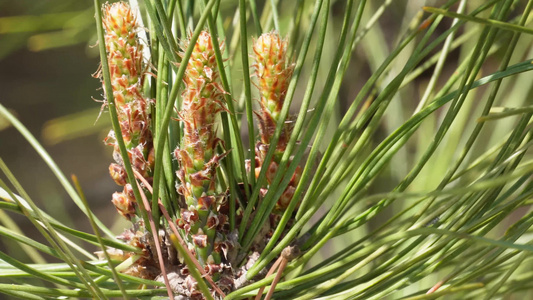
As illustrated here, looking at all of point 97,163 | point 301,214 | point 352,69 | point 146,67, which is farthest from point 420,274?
point 97,163

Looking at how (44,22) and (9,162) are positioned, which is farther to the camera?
(9,162)

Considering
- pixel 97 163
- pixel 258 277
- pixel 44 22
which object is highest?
pixel 97 163

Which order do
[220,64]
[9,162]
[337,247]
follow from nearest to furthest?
[220,64], [337,247], [9,162]

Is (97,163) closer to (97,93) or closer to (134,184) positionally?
(97,93)

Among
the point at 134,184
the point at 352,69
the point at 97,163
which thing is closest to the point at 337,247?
the point at 352,69

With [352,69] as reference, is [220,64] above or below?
below

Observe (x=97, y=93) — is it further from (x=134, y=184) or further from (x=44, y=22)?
(x=134, y=184)

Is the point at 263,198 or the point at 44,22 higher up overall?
the point at 44,22

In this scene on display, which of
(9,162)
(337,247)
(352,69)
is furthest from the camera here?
(9,162)

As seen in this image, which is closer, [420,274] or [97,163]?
[420,274]
